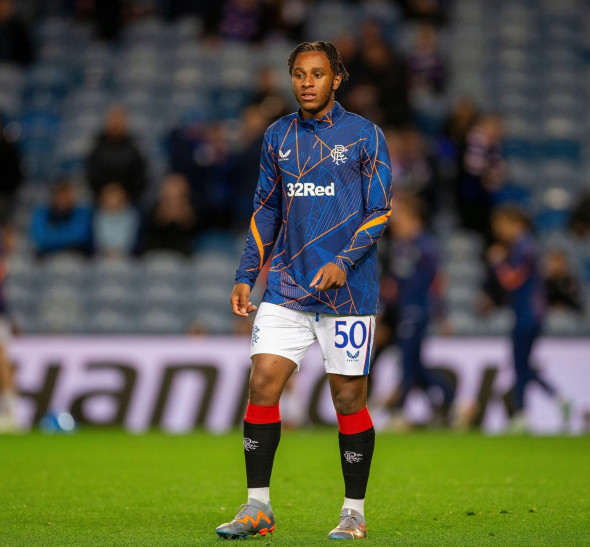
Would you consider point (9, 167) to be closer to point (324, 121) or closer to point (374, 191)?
point (324, 121)

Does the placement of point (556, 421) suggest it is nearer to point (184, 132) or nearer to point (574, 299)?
point (574, 299)

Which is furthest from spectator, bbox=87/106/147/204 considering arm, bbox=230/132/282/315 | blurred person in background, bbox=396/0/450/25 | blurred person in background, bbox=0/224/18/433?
arm, bbox=230/132/282/315

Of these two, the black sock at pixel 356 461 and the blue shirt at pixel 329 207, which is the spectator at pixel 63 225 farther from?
the black sock at pixel 356 461

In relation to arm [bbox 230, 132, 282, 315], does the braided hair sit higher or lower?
higher

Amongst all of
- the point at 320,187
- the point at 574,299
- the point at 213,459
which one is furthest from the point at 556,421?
the point at 320,187

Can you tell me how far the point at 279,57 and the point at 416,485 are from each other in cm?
987

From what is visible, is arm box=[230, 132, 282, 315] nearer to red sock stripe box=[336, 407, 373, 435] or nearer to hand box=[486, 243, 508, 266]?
red sock stripe box=[336, 407, 373, 435]

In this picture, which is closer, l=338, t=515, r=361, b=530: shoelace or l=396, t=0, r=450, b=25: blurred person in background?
l=338, t=515, r=361, b=530: shoelace

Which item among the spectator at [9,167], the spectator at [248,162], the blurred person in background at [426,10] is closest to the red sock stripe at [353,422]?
the spectator at [248,162]

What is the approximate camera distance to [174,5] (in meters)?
16.7

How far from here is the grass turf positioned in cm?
477

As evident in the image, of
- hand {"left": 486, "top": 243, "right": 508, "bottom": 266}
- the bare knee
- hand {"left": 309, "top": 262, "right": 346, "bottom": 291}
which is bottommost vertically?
the bare knee

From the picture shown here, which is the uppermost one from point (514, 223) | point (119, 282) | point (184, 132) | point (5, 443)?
point (184, 132)

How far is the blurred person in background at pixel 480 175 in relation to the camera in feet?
44.1
